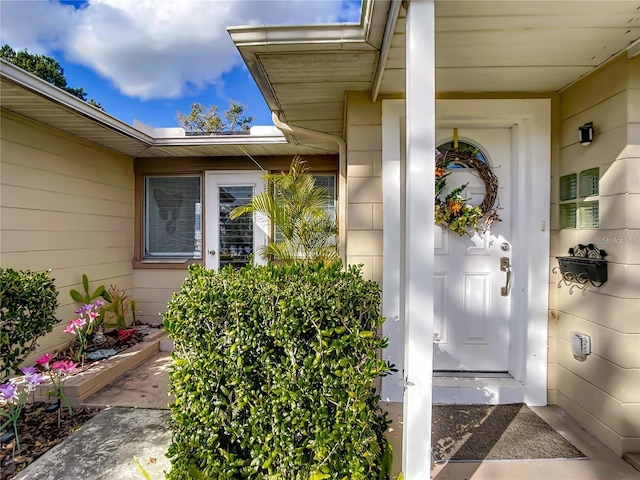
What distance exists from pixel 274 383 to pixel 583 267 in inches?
81.0

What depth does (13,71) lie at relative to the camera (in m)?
2.27

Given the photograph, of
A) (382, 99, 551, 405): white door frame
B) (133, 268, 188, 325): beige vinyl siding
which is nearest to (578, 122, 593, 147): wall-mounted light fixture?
(382, 99, 551, 405): white door frame

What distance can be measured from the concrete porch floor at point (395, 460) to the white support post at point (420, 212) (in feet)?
2.01

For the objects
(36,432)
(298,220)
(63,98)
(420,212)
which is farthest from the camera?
(298,220)

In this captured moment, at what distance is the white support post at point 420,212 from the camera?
53.5 inches

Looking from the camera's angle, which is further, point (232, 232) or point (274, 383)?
point (232, 232)

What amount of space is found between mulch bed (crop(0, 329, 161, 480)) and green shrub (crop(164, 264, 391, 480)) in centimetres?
116

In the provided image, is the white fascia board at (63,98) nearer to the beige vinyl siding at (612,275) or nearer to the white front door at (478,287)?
the white front door at (478,287)

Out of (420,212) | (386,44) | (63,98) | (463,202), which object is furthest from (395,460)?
(63,98)

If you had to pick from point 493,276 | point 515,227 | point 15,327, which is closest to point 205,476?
point 15,327

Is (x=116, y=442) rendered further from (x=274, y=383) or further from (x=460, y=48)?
(x=460, y=48)

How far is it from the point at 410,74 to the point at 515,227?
1.69 meters

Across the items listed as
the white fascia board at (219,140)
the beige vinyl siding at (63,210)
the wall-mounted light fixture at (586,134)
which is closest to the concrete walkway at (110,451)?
the beige vinyl siding at (63,210)

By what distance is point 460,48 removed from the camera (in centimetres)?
177
